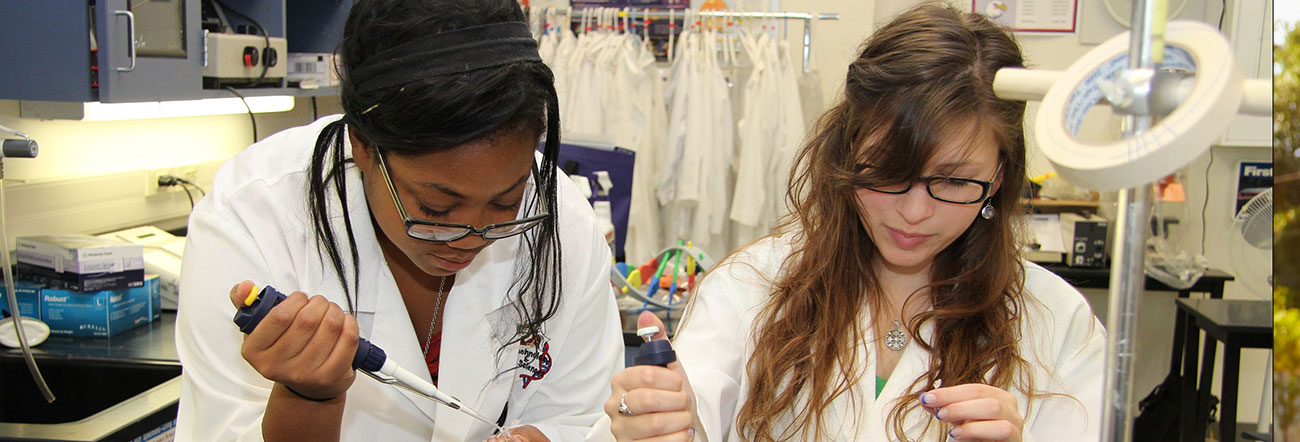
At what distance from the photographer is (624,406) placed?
956 mm

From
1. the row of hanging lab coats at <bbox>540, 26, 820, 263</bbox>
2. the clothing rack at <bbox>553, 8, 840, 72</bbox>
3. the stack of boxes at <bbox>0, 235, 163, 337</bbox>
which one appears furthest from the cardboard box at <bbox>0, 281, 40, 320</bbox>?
the clothing rack at <bbox>553, 8, 840, 72</bbox>

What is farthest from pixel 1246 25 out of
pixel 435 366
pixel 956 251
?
pixel 435 366

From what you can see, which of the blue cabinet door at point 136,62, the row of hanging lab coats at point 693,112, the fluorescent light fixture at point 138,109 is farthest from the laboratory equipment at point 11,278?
the row of hanging lab coats at point 693,112

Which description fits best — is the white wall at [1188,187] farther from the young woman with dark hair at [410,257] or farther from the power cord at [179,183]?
the young woman with dark hair at [410,257]

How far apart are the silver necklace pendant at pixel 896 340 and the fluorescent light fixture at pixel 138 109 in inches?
68.6

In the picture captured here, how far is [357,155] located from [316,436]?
36 cm

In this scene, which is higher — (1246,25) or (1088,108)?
(1246,25)

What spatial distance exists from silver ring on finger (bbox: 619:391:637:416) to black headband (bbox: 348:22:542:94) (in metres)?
0.41

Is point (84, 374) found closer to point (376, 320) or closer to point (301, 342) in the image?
point (376, 320)

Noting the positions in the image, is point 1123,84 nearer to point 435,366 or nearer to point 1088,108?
point 1088,108

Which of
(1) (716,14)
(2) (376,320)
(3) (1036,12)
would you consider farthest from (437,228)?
(3) (1036,12)

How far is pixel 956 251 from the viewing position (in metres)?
1.42

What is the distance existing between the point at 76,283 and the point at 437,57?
1326mm

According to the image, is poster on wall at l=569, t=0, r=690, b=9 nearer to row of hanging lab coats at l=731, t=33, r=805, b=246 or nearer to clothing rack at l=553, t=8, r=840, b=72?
clothing rack at l=553, t=8, r=840, b=72
